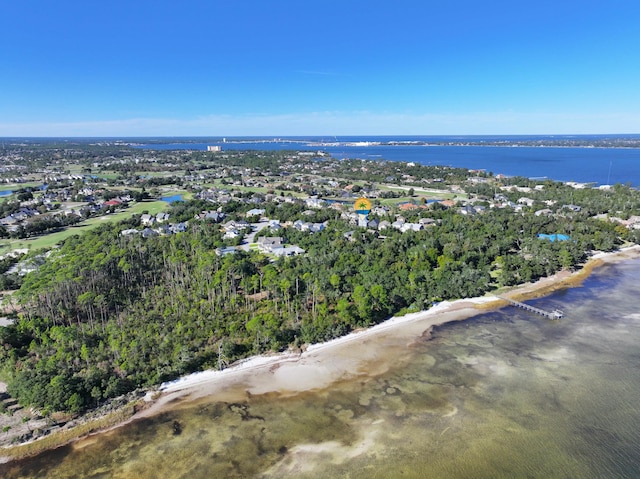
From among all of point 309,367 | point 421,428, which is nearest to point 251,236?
point 309,367

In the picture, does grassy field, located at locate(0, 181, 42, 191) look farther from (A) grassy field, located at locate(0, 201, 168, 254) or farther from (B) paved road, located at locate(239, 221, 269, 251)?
(B) paved road, located at locate(239, 221, 269, 251)

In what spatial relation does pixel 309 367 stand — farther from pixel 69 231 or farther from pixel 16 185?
pixel 16 185

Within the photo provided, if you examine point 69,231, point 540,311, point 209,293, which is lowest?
point 540,311

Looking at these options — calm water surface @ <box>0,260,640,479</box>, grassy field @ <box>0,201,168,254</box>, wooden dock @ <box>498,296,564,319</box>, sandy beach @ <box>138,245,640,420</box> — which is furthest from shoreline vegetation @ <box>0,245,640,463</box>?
grassy field @ <box>0,201,168,254</box>

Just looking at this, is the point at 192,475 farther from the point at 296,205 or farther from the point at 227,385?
the point at 296,205

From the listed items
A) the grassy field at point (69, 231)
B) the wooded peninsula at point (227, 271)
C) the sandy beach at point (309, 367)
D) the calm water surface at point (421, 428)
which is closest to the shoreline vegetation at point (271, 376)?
the sandy beach at point (309, 367)
